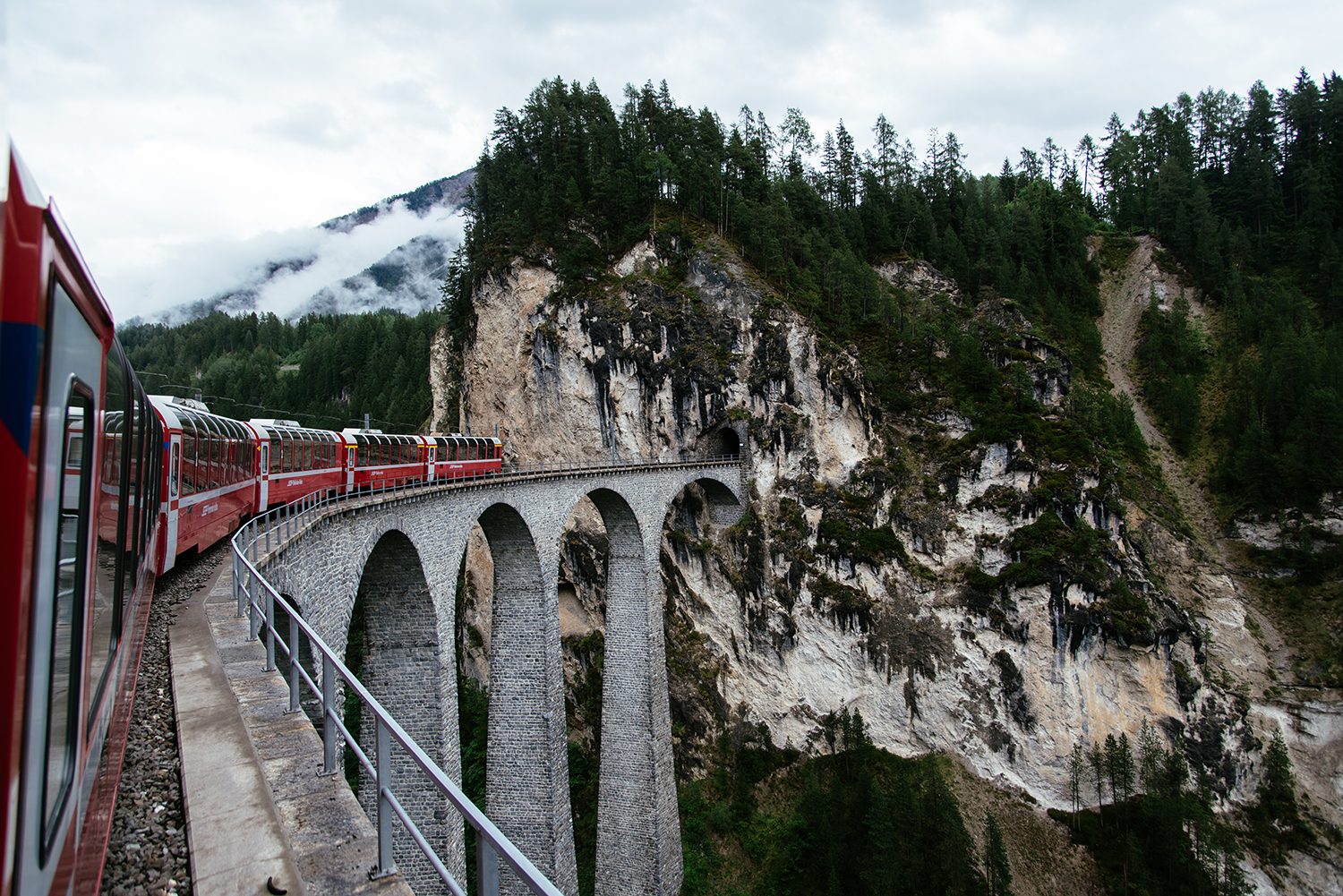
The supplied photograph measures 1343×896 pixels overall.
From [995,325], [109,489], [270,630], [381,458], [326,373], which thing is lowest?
[270,630]

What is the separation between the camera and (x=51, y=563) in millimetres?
1659

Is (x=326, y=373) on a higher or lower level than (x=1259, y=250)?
lower

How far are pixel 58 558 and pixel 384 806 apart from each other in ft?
4.78

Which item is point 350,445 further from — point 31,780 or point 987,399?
point 987,399

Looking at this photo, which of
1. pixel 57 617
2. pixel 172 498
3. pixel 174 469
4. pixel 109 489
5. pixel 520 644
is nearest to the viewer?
pixel 57 617

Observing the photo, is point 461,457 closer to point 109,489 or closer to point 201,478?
point 201,478

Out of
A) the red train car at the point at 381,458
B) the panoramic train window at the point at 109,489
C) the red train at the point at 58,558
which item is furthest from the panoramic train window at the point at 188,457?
the panoramic train window at the point at 109,489

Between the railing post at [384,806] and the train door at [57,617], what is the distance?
89 centimetres

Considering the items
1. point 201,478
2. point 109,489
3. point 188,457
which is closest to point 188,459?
point 188,457

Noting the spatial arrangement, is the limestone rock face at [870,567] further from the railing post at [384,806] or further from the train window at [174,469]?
the railing post at [384,806]

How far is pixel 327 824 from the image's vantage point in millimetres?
2822

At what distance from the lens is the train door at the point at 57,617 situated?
1500 mm

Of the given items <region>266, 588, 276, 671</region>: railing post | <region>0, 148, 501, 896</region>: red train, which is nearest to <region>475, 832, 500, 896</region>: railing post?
<region>0, 148, 501, 896</region>: red train

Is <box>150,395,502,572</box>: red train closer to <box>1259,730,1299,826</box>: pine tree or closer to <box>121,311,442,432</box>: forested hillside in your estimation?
<box>1259,730,1299,826</box>: pine tree
